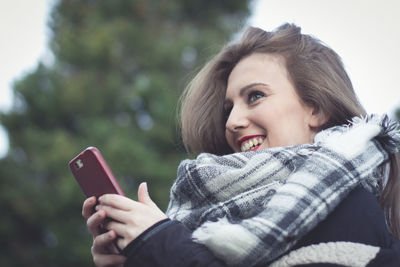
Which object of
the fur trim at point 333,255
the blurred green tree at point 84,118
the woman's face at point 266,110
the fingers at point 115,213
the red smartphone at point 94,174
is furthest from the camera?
the blurred green tree at point 84,118

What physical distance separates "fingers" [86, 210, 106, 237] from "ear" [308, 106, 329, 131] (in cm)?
94

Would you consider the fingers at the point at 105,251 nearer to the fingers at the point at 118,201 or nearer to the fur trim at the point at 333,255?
the fingers at the point at 118,201

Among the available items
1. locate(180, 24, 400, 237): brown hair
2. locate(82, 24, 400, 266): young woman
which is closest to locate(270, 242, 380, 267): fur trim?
locate(82, 24, 400, 266): young woman

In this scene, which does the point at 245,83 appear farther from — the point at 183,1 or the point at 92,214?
the point at 183,1

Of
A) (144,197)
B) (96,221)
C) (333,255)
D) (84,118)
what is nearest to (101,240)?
(96,221)

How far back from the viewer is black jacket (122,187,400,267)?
112cm

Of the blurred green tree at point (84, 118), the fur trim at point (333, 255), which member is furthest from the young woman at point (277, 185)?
the blurred green tree at point (84, 118)

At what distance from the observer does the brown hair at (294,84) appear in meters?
1.72

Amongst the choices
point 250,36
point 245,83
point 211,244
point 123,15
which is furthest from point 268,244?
point 123,15

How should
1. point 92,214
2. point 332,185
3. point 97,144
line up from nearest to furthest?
point 332,185 < point 92,214 < point 97,144

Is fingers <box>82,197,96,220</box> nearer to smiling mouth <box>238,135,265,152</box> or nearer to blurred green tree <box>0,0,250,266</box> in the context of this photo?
smiling mouth <box>238,135,265,152</box>

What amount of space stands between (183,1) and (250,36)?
9667 millimetres

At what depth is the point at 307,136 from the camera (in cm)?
172

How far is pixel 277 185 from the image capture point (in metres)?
1.36
